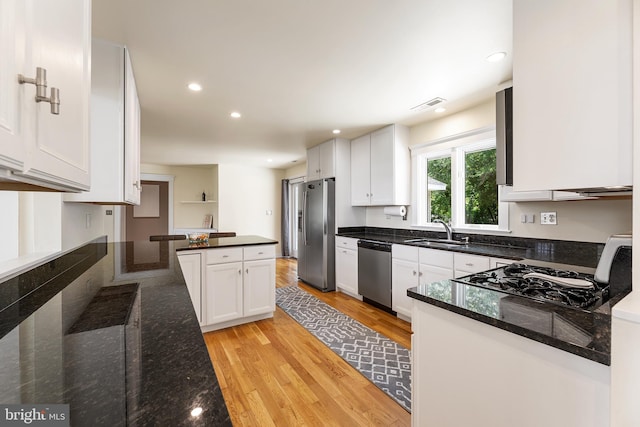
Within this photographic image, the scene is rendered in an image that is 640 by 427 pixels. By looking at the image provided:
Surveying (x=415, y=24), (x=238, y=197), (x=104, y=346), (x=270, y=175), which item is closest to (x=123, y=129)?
(x=104, y=346)

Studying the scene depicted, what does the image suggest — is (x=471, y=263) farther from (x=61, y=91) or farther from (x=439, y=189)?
(x=61, y=91)

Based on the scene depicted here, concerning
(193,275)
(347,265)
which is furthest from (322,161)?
(193,275)

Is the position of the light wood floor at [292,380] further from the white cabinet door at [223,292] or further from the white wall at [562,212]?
the white wall at [562,212]

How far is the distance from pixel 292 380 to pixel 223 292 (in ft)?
3.96

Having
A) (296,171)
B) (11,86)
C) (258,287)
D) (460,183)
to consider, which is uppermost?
(296,171)

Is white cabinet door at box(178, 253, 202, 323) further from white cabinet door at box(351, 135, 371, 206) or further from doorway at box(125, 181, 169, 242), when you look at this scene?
doorway at box(125, 181, 169, 242)

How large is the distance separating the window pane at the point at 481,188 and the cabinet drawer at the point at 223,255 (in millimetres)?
2600

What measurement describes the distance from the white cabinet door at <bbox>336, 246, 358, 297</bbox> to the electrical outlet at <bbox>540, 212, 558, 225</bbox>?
2.05 meters

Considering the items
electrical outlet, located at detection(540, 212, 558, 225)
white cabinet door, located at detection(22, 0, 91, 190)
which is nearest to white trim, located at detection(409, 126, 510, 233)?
electrical outlet, located at detection(540, 212, 558, 225)

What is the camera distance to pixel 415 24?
1.69 metres

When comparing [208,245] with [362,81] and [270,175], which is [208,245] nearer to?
[362,81]

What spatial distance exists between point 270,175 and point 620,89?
6559mm

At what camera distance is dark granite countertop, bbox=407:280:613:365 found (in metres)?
0.78

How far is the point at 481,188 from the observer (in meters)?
3.09
